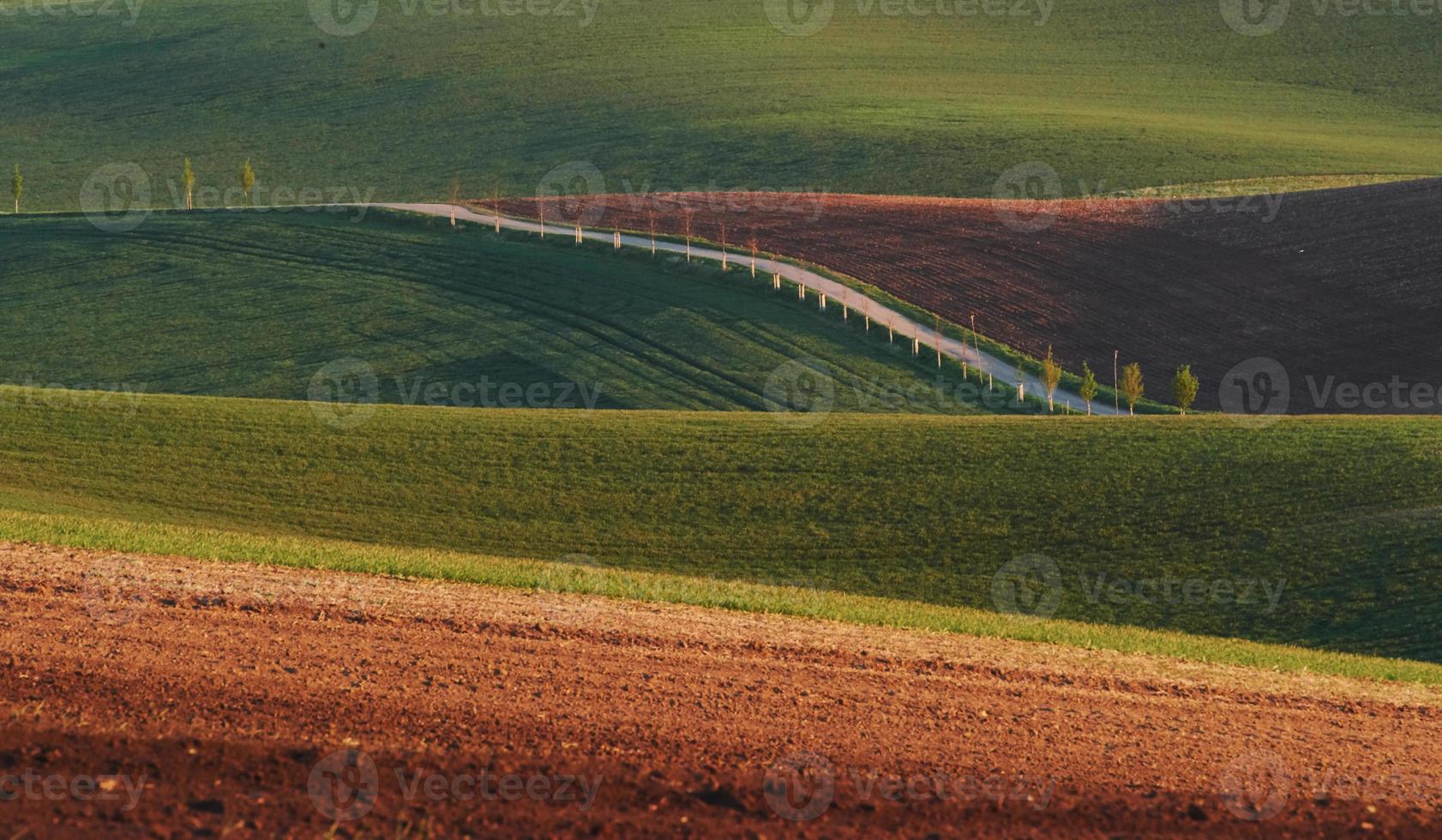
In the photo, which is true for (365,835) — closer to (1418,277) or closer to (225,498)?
(225,498)

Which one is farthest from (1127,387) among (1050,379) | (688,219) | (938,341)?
(688,219)

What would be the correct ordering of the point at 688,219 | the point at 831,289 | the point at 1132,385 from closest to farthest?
the point at 1132,385 → the point at 831,289 → the point at 688,219

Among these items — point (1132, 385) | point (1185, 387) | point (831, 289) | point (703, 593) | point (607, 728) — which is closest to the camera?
point (607, 728)

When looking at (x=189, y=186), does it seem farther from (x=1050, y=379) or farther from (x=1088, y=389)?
(x=1088, y=389)

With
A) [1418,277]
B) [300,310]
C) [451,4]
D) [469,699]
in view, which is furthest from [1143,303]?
[451,4]

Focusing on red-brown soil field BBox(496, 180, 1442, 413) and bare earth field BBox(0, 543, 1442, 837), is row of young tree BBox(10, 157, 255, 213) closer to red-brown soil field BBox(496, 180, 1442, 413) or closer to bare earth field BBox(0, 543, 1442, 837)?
red-brown soil field BBox(496, 180, 1442, 413)

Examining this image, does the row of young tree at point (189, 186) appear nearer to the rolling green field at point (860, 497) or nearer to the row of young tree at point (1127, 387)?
the rolling green field at point (860, 497)

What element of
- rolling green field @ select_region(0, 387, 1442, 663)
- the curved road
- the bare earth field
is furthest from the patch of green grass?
the curved road
